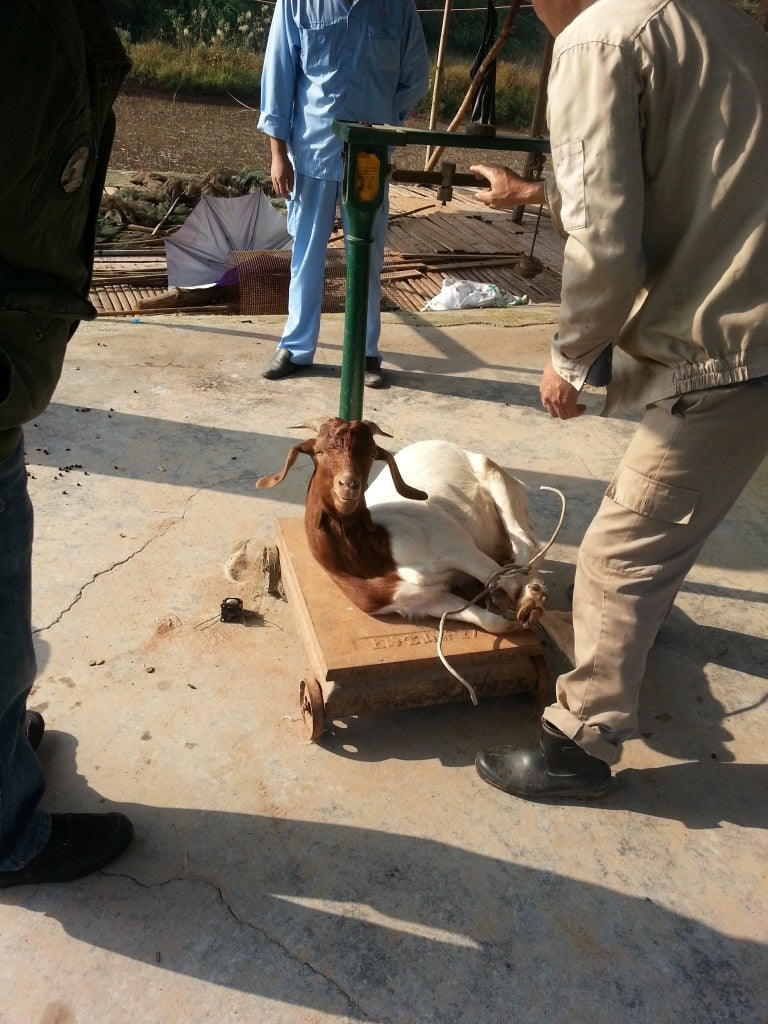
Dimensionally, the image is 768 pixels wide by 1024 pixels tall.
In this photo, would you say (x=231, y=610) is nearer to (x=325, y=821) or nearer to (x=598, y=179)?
(x=325, y=821)

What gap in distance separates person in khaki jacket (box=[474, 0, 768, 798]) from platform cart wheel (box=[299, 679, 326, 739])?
0.79 metres

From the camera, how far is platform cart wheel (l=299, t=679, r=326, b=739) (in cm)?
260

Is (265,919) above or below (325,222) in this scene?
below

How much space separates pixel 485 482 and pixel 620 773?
1286 mm

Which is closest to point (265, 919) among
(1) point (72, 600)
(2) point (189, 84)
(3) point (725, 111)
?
(1) point (72, 600)

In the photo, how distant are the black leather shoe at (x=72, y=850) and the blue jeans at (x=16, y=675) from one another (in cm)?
5

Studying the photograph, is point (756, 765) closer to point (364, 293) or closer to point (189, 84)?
point (364, 293)

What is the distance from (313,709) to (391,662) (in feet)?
0.96

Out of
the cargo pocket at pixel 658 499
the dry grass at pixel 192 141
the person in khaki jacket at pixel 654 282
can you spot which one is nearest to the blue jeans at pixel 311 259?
the person in khaki jacket at pixel 654 282

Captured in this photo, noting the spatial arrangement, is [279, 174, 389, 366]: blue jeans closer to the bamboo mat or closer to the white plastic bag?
the white plastic bag

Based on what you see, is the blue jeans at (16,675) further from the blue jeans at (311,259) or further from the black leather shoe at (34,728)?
the blue jeans at (311,259)

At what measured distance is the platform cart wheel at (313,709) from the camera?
8.54ft

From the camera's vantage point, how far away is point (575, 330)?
6.86 ft

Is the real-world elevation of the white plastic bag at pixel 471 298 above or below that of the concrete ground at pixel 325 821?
below
